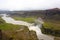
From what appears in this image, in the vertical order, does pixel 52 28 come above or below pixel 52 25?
below

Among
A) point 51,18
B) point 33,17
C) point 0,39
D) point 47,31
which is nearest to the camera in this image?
point 0,39

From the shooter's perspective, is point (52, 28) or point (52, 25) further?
point (52, 25)

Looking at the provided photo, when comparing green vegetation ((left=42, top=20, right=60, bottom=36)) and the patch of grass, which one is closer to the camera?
green vegetation ((left=42, top=20, right=60, bottom=36))

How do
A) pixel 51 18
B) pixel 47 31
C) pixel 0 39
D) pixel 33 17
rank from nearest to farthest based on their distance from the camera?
pixel 0 39, pixel 47 31, pixel 51 18, pixel 33 17

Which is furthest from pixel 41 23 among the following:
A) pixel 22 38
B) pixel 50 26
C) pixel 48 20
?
pixel 22 38

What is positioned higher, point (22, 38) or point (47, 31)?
point (22, 38)

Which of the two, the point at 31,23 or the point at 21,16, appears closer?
the point at 31,23

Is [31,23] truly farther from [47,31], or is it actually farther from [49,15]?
[47,31]

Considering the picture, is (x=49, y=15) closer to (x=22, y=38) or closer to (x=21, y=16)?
(x=21, y=16)

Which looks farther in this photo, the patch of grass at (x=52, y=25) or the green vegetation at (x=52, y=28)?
the patch of grass at (x=52, y=25)
